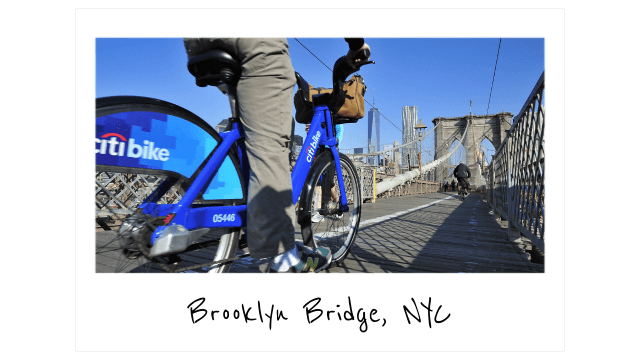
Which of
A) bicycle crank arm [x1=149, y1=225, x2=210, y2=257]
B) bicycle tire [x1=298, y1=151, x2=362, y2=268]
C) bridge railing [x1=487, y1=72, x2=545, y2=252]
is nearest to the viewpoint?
bicycle crank arm [x1=149, y1=225, x2=210, y2=257]

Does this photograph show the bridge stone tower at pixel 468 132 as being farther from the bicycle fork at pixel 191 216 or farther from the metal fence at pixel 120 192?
the metal fence at pixel 120 192

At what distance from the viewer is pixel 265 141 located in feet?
3.27

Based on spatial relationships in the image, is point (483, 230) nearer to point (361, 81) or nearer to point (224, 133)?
point (361, 81)

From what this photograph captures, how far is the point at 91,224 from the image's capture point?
885 millimetres

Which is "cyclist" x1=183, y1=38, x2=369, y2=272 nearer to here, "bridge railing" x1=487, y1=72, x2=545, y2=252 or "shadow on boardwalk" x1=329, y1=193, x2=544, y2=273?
"shadow on boardwalk" x1=329, y1=193, x2=544, y2=273

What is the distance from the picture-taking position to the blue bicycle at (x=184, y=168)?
78 centimetres

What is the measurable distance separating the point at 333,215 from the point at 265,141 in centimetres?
78

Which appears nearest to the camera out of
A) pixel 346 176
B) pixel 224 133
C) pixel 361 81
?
pixel 224 133

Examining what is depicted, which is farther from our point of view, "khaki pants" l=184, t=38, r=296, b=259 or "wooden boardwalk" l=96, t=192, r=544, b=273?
"wooden boardwalk" l=96, t=192, r=544, b=273

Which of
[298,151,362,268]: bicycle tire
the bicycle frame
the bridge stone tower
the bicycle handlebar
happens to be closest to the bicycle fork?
the bicycle frame

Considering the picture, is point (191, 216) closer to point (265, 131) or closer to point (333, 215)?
point (265, 131)

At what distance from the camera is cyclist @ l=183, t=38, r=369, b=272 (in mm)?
972
